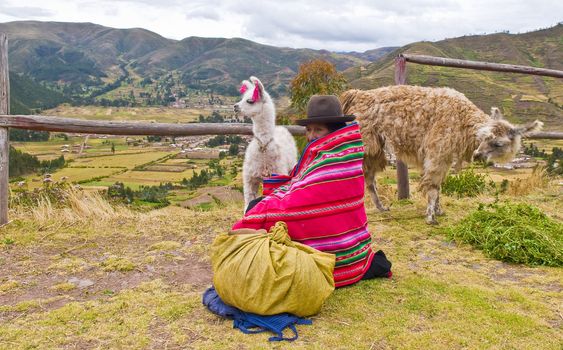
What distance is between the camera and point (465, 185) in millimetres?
9148

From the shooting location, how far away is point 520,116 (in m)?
57.0

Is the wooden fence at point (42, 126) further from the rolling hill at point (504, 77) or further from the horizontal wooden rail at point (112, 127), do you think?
the rolling hill at point (504, 77)

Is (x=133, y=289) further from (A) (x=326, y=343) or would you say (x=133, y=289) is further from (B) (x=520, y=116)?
(B) (x=520, y=116)

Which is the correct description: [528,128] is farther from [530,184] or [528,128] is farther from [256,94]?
[530,184]

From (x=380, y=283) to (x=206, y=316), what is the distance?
71.4 inches

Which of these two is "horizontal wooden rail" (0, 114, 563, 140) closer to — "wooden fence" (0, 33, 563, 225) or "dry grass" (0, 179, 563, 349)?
"wooden fence" (0, 33, 563, 225)

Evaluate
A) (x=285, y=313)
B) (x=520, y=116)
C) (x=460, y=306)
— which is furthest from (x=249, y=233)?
(x=520, y=116)

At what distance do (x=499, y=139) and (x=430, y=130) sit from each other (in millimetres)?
951

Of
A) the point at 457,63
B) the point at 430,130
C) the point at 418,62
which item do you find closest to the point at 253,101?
the point at 430,130

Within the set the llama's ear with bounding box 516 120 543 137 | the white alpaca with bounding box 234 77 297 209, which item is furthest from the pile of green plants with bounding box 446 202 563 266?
the white alpaca with bounding box 234 77 297 209

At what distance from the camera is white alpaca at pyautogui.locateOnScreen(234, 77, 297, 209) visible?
5.20 meters

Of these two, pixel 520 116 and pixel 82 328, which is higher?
pixel 520 116

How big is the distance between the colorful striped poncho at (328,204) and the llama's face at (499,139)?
2592 millimetres

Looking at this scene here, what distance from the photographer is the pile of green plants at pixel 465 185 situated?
358 inches
